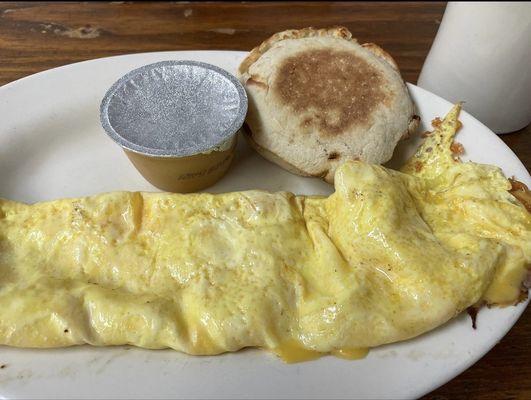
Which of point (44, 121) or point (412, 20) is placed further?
point (412, 20)

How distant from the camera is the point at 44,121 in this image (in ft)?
7.03

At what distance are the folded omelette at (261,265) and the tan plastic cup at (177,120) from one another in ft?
0.65

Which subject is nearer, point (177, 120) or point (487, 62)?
Answer: point (177, 120)

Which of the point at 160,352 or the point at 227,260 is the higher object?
the point at 227,260

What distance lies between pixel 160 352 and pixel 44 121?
4.10 feet

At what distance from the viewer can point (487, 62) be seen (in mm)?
2131

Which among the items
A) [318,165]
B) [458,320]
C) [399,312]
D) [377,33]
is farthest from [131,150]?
[377,33]

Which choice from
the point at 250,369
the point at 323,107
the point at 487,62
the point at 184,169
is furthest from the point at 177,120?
the point at 487,62

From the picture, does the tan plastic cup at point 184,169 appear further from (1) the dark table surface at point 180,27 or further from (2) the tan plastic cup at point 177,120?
(1) the dark table surface at point 180,27

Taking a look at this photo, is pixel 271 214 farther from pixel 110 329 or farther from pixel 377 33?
pixel 377 33

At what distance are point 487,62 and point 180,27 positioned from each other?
1.80m

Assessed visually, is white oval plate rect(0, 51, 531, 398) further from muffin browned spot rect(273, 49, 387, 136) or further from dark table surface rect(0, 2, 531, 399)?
dark table surface rect(0, 2, 531, 399)

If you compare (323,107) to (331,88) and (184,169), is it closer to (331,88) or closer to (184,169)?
(331,88)

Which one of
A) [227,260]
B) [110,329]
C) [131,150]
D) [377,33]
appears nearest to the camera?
[110,329]
